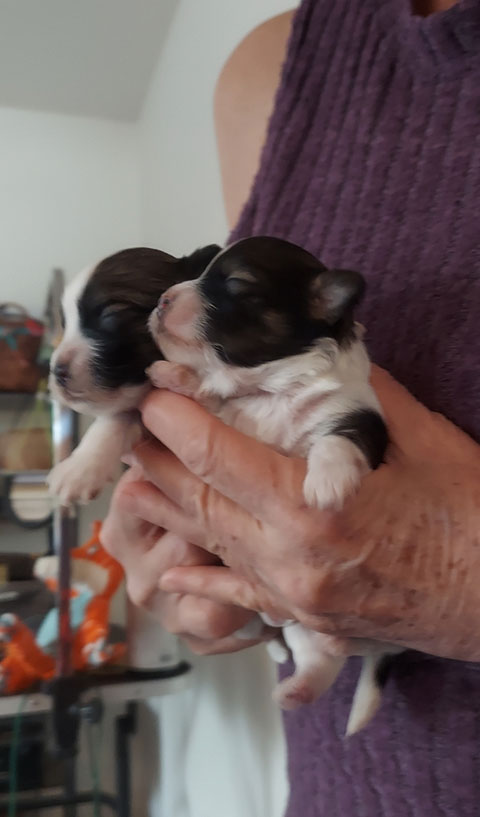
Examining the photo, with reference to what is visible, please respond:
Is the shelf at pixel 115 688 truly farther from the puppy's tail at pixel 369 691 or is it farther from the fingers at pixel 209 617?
the puppy's tail at pixel 369 691

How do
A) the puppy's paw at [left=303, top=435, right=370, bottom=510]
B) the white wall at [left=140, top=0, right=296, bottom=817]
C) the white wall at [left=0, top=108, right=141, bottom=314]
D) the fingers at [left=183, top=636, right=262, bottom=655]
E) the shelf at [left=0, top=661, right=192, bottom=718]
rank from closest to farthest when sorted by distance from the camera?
the puppy's paw at [left=303, top=435, right=370, bottom=510]
the fingers at [left=183, top=636, right=262, bottom=655]
the white wall at [left=140, top=0, right=296, bottom=817]
the shelf at [left=0, top=661, right=192, bottom=718]
the white wall at [left=0, top=108, right=141, bottom=314]

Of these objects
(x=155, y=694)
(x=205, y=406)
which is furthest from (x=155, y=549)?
(x=155, y=694)

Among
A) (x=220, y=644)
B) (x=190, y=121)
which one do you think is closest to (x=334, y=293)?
(x=220, y=644)

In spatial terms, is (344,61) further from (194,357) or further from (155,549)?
(155,549)

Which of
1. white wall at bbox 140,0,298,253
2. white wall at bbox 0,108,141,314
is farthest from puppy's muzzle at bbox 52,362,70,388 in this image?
white wall at bbox 0,108,141,314

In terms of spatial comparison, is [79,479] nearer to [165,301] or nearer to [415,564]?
[165,301]

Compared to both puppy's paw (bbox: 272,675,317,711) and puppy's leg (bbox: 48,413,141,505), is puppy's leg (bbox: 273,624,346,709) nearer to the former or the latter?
puppy's paw (bbox: 272,675,317,711)

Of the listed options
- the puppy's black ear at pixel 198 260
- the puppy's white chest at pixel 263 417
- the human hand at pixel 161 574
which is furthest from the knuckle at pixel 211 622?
the puppy's black ear at pixel 198 260
